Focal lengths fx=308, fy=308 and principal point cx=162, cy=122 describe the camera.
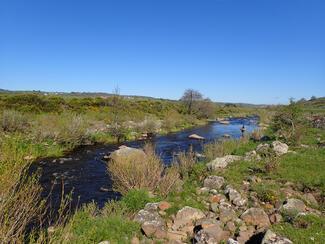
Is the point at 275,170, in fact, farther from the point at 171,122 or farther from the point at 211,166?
the point at 171,122

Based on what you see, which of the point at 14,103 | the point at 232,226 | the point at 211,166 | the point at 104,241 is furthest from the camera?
the point at 14,103

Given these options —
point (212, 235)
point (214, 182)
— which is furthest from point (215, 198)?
point (212, 235)

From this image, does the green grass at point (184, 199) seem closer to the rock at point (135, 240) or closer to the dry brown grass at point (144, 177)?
the dry brown grass at point (144, 177)

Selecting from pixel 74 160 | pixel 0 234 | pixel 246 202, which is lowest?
pixel 74 160

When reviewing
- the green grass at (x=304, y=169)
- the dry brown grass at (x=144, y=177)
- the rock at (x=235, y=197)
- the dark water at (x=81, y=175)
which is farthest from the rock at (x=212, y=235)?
the green grass at (x=304, y=169)

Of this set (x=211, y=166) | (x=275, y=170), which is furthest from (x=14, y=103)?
(x=275, y=170)

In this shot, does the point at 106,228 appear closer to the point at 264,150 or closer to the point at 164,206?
the point at 164,206

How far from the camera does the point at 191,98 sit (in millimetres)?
78312

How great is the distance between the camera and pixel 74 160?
23109mm

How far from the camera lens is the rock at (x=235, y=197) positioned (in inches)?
435

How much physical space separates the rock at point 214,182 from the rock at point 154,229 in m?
3.90

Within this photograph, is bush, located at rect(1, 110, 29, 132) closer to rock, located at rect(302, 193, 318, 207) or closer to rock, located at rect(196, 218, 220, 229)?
rock, located at rect(196, 218, 220, 229)

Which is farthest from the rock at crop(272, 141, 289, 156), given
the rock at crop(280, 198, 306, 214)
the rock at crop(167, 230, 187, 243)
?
the rock at crop(167, 230, 187, 243)

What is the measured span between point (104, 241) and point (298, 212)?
6083mm
